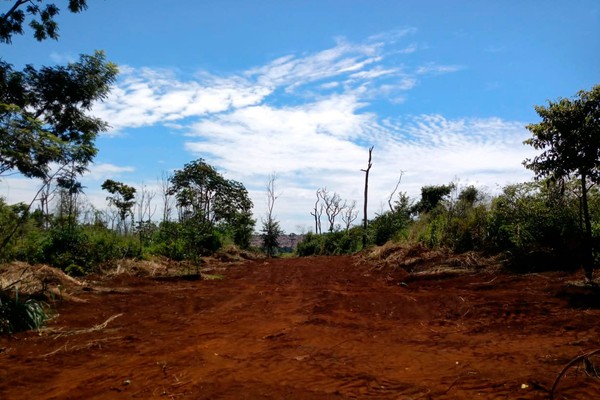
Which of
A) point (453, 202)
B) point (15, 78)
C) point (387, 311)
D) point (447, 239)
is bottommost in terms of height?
point (387, 311)

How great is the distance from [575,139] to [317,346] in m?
6.06

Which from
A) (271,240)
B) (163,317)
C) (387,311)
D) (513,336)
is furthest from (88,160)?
(271,240)

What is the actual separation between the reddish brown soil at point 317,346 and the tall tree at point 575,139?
190cm

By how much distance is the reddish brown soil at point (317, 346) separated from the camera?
3270 mm

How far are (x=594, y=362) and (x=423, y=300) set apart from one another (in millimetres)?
3941

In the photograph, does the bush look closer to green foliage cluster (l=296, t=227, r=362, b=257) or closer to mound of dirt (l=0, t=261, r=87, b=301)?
mound of dirt (l=0, t=261, r=87, b=301)

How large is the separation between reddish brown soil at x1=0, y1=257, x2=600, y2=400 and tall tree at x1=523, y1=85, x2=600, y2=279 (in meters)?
1.90

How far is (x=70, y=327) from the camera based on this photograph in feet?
18.3

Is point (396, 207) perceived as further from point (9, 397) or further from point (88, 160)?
point (9, 397)

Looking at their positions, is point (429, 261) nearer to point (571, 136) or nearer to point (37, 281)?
point (571, 136)

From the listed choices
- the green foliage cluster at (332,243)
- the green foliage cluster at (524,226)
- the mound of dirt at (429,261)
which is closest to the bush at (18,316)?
the mound of dirt at (429,261)

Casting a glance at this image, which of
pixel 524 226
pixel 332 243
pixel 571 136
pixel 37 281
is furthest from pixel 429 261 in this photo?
pixel 332 243

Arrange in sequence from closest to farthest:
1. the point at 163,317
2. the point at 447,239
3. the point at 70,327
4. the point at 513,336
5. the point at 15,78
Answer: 1. the point at 513,336
2. the point at 70,327
3. the point at 163,317
4. the point at 15,78
5. the point at 447,239

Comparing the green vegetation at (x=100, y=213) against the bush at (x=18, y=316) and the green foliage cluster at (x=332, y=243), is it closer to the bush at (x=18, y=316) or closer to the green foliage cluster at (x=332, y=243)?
the bush at (x=18, y=316)
